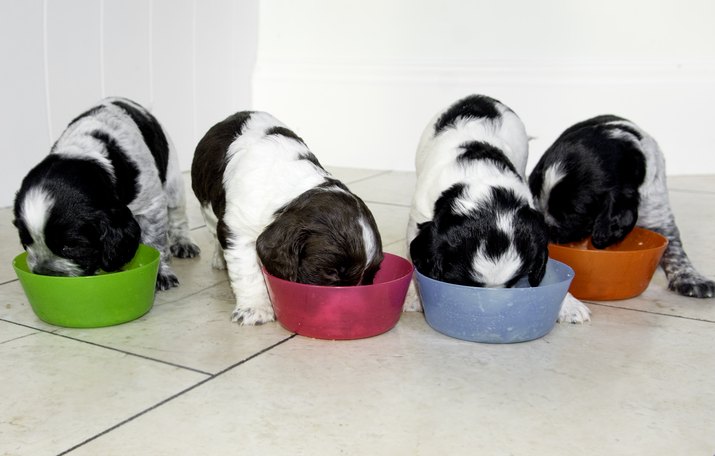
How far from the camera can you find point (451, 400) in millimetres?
2740

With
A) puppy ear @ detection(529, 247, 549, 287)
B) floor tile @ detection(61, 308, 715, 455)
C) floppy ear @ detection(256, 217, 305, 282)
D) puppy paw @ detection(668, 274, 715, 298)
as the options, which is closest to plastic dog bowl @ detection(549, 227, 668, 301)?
puppy paw @ detection(668, 274, 715, 298)

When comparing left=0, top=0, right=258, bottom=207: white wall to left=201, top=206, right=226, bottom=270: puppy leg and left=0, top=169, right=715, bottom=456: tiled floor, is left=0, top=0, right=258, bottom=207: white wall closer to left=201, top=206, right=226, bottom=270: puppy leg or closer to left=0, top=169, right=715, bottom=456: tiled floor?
left=201, top=206, right=226, bottom=270: puppy leg

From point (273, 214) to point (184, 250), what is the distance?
1539mm

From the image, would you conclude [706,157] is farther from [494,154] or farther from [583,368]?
[583,368]

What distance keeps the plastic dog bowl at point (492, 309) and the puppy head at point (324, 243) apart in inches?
12.3

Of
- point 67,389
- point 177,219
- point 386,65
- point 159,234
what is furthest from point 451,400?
point 386,65

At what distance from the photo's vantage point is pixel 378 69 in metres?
7.52

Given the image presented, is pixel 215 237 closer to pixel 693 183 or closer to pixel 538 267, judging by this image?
pixel 538 267

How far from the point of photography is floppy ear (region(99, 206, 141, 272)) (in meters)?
3.40

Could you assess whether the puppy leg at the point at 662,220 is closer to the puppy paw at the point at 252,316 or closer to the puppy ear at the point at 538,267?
the puppy ear at the point at 538,267

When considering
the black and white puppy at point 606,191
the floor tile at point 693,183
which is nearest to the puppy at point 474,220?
the black and white puppy at point 606,191

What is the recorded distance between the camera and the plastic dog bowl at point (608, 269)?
3.72m

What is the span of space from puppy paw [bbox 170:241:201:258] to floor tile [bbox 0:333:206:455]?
1.46 metres

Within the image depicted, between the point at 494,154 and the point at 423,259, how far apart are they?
69 cm
